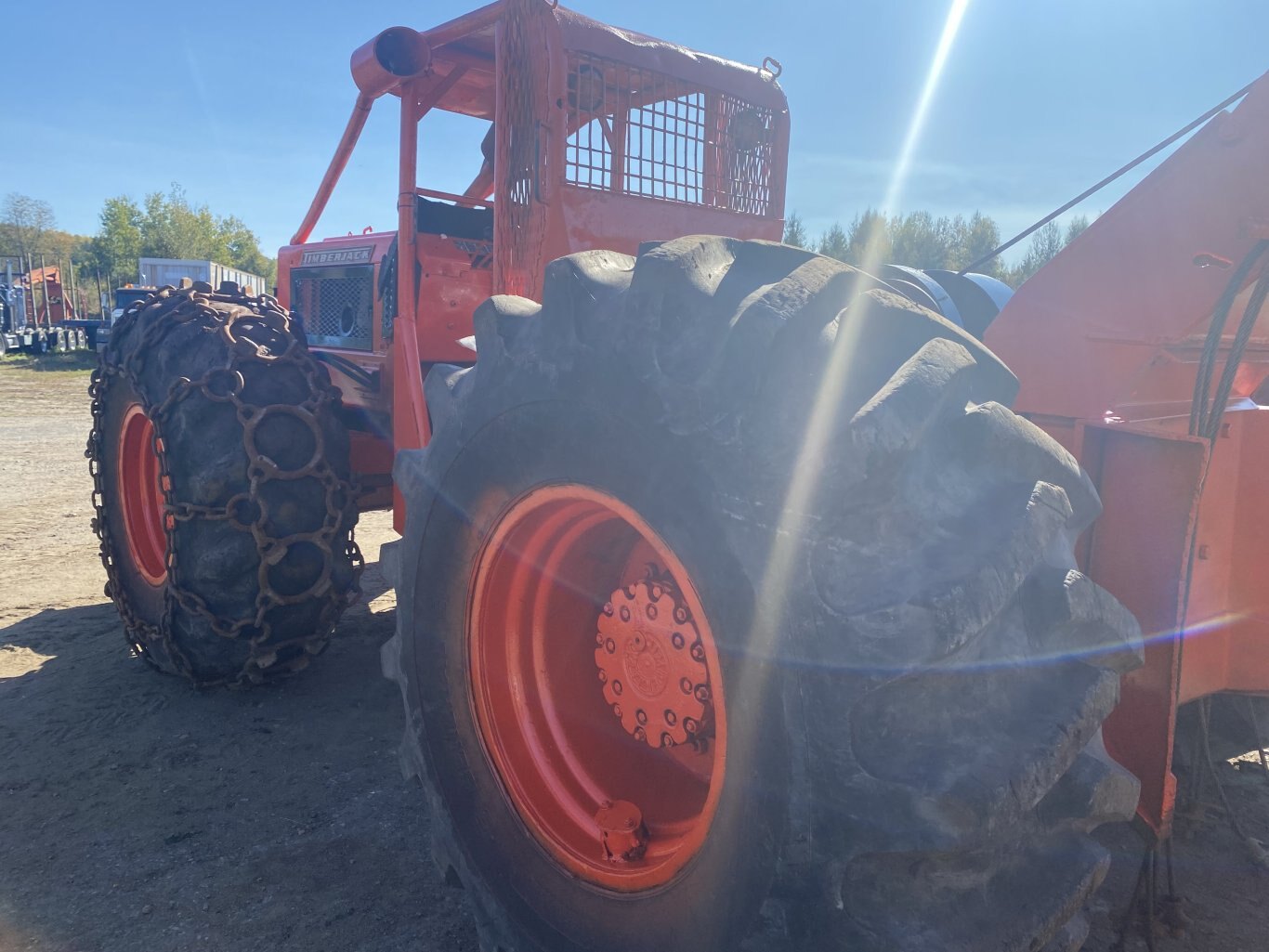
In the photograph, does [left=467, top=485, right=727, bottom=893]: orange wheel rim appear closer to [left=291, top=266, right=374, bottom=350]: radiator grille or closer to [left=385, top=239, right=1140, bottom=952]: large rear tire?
[left=385, top=239, right=1140, bottom=952]: large rear tire

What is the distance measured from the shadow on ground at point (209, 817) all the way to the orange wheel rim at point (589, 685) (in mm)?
550

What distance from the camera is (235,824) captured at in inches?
109

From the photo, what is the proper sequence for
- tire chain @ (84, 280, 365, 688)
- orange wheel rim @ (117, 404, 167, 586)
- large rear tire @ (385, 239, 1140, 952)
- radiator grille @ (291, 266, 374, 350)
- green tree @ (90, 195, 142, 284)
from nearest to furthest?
large rear tire @ (385, 239, 1140, 952) < tire chain @ (84, 280, 365, 688) < orange wheel rim @ (117, 404, 167, 586) < radiator grille @ (291, 266, 374, 350) < green tree @ (90, 195, 142, 284)

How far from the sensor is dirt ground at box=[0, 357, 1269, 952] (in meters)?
2.28

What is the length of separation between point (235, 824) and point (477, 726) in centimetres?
119

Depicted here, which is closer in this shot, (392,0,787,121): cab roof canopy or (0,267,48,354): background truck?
(392,0,787,121): cab roof canopy

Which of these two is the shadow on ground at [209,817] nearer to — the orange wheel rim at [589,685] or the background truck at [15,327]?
the orange wheel rim at [589,685]

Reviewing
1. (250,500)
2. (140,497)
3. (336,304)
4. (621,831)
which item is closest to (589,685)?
(621,831)

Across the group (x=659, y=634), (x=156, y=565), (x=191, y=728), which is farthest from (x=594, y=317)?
(x=156, y=565)

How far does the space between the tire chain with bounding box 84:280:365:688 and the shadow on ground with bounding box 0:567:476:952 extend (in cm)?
23

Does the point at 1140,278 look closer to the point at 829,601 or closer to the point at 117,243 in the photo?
the point at 829,601

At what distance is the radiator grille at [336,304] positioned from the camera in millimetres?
4480

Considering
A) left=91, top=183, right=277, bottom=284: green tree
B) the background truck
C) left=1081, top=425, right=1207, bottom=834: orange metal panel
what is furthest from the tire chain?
left=91, top=183, right=277, bottom=284: green tree

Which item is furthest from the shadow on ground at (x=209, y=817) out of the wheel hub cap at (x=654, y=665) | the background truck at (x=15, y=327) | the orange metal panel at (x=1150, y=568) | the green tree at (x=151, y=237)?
the green tree at (x=151, y=237)
